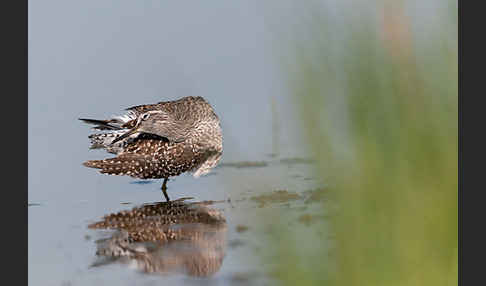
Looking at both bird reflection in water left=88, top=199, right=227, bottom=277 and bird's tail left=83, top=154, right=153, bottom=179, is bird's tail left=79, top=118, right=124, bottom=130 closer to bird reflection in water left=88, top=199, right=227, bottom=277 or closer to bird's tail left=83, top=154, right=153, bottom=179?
bird's tail left=83, top=154, right=153, bottom=179

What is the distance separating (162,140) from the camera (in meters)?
11.6

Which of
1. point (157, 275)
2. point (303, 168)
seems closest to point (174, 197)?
point (157, 275)

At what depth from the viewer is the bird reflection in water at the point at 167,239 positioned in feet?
24.3

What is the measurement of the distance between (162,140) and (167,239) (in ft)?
10.9

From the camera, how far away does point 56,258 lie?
8078 millimetres

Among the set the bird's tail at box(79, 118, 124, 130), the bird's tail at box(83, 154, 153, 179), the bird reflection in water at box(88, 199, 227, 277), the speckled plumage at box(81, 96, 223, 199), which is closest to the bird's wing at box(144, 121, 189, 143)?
the speckled plumage at box(81, 96, 223, 199)

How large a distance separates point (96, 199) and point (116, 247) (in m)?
2.98

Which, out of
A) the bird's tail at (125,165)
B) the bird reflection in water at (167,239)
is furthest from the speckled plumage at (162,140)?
the bird reflection in water at (167,239)

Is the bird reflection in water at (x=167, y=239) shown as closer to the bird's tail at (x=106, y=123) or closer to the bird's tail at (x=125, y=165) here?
the bird's tail at (x=125, y=165)

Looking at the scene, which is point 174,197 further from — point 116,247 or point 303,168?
point 303,168

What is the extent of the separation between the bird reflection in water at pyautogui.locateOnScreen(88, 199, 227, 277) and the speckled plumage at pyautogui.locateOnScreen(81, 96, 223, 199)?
2.48ft

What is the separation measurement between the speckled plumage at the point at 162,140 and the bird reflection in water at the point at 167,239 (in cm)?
76

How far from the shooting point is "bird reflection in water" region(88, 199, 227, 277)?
7398 mm

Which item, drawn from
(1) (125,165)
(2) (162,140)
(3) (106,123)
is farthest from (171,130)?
(3) (106,123)
